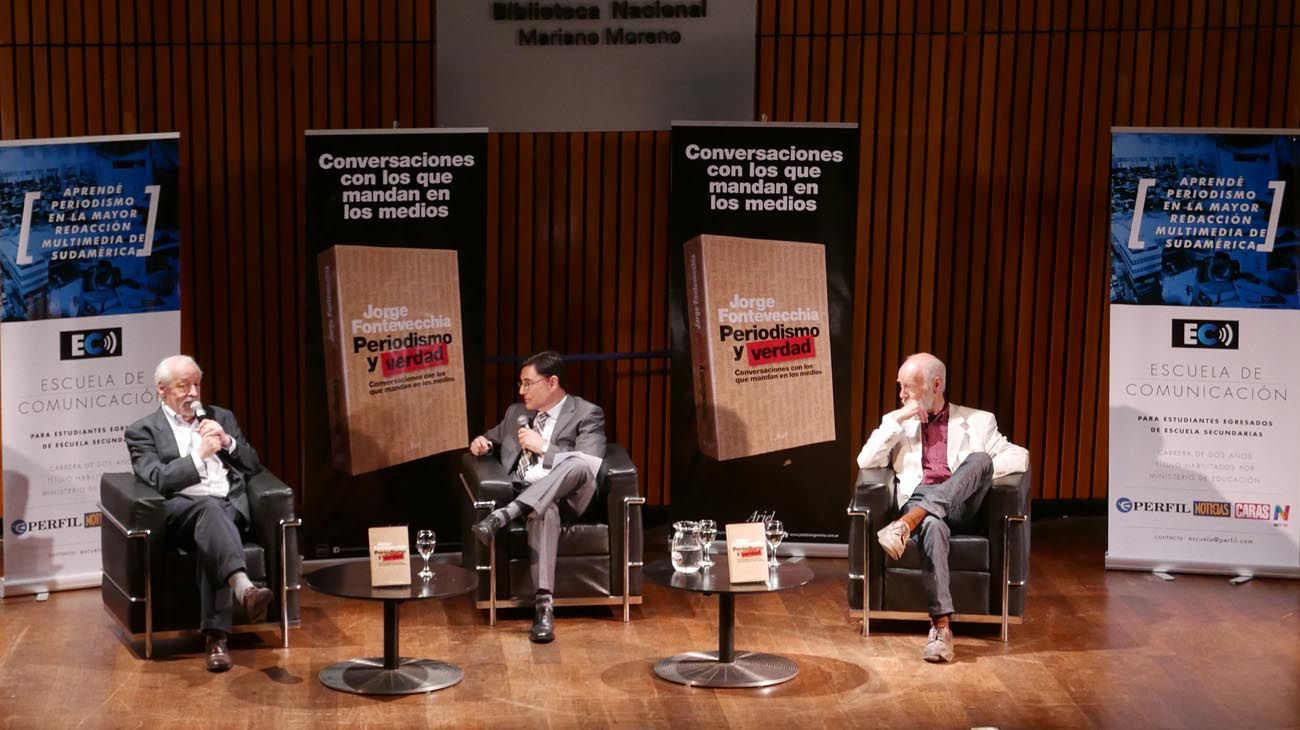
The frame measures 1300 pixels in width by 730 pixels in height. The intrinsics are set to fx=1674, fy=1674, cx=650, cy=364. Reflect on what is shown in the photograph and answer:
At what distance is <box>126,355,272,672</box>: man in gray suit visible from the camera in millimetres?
6055

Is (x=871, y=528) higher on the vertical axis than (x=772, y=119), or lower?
lower

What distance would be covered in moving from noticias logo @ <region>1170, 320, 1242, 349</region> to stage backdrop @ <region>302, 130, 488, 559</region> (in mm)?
3063

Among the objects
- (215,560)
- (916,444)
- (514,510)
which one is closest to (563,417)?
(514,510)

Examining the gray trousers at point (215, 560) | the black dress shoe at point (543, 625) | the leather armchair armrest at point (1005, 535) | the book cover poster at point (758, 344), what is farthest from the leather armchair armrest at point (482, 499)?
the leather armchair armrest at point (1005, 535)

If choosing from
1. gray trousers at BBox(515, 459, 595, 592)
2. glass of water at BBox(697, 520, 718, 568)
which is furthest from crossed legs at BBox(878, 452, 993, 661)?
gray trousers at BBox(515, 459, 595, 592)

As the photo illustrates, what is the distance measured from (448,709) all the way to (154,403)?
229 cm

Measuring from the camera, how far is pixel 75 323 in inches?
273

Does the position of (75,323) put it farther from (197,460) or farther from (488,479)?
(488,479)

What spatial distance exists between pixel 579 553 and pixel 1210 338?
2937mm

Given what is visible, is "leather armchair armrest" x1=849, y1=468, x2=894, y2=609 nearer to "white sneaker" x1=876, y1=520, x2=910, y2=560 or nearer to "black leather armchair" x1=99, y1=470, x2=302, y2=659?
"white sneaker" x1=876, y1=520, x2=910, y2=560

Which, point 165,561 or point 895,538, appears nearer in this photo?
point 165,561

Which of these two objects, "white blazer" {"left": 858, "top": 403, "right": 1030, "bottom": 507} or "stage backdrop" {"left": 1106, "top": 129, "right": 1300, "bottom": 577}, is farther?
"stage backdrop" {"left": 1106, "top": 129, "right": 1300, "bottom": 577}

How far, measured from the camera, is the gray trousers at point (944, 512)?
6.34m

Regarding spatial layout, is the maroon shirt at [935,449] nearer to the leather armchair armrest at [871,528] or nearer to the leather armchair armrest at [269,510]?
the leather armchair armrest at [871,528]
